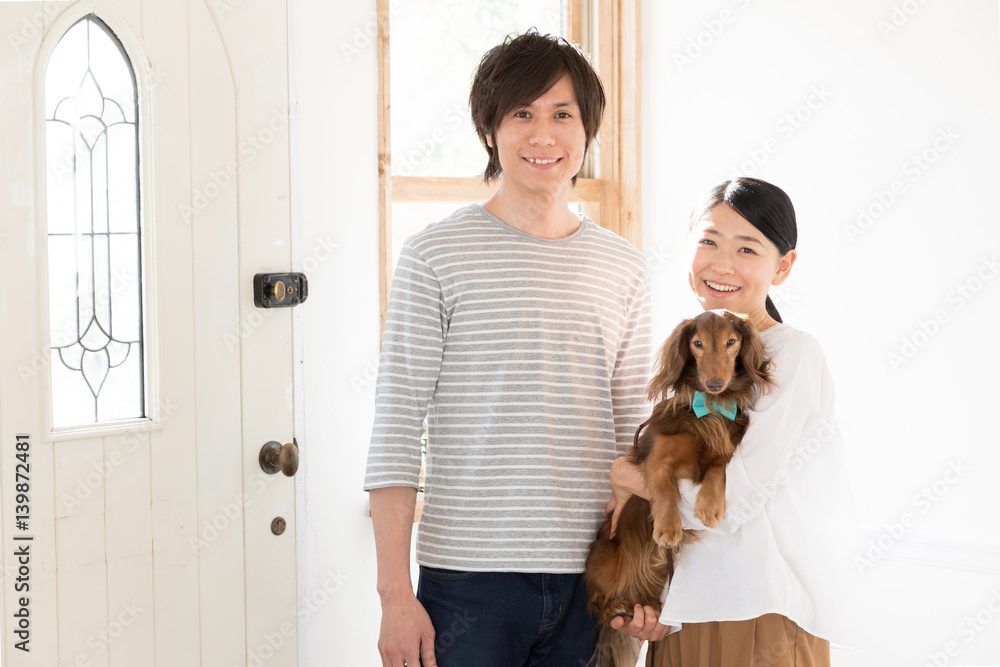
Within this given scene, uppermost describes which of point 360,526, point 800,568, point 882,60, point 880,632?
point 882,60

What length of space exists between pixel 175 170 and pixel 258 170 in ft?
0.67

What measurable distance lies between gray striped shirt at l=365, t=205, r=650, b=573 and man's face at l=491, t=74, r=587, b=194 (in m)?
0.10

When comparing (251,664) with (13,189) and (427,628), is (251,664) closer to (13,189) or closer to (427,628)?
(427,628)

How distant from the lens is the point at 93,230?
167 centimetres

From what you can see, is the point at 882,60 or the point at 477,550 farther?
the point at 882,60

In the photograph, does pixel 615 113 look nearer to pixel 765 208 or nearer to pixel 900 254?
pixel 900 254

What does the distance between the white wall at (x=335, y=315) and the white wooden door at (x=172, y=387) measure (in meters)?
0.07

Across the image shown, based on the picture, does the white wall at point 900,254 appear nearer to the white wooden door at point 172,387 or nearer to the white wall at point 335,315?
the white wall at point 335,315

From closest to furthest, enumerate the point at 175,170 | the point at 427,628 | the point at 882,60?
the point at 427,628, the point at 175,170, the point at 882,60

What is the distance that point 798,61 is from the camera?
250cm

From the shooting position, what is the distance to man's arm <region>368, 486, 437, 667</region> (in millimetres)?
1435

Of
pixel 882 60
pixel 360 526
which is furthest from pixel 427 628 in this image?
pixel 882 60

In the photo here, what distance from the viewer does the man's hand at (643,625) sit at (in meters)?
1.55

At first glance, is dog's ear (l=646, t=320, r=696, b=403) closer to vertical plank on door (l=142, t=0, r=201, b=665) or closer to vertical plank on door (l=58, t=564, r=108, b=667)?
vertical plank on door (l=142, t=0, r=201, b=665)
